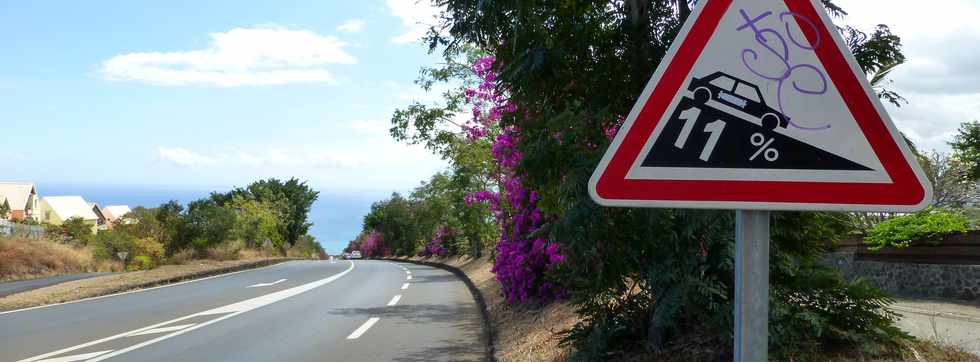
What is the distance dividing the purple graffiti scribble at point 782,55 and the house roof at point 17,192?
87644mm

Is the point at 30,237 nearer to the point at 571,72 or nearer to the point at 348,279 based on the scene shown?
the point at 348,279

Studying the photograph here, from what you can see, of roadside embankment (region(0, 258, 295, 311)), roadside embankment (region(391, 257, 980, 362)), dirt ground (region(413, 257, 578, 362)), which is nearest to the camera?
roadside embankment (region(391, 257, 980, 362))

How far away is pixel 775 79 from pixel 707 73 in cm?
18

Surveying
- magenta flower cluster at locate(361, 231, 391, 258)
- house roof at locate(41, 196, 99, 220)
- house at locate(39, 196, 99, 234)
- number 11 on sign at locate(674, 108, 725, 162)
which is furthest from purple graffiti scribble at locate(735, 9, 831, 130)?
house roof at locate(41, 196, 99, 220)

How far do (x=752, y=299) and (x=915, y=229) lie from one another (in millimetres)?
13651

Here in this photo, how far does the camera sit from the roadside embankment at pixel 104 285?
596 inches

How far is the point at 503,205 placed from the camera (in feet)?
46.7

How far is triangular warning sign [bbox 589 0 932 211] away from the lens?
185 cm

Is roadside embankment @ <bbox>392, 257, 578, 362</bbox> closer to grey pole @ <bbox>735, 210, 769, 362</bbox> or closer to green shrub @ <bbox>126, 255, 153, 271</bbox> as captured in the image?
grey pole @ <bbox>735, 210, 769, 362</bbox>

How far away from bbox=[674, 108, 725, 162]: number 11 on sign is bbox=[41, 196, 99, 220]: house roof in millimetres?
100497

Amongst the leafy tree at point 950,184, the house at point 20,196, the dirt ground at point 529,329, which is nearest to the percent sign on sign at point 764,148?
the dirt ground at point 529,329

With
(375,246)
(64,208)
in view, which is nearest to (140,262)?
(375,246)

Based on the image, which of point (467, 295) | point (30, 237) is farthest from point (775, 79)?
point (30, 237)

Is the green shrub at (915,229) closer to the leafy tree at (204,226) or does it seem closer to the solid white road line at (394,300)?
the solid white road line at (394,300)
